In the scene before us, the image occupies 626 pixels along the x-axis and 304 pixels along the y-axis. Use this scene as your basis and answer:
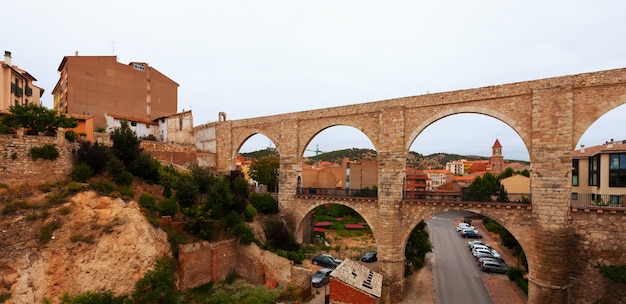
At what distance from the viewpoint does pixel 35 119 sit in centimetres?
1457

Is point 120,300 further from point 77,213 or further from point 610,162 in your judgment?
point 610,162

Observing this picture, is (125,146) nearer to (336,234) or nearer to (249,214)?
(249,214)

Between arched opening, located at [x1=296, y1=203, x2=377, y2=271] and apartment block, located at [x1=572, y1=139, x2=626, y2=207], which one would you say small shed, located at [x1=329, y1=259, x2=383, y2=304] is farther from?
apartment block, located at [x1=572, y1=139, x2=626, y2=207]

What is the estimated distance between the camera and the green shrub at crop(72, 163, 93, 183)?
14.2 meters

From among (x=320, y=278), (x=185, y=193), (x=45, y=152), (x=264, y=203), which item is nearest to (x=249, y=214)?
(x=264, y=203)

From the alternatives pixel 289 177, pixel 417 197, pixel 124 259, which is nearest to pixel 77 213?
pixel 124 259

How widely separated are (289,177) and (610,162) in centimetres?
1759

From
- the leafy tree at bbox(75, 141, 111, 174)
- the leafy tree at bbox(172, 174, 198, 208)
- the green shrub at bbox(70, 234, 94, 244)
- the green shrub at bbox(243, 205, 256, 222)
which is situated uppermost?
the leafy tree at bbox(75, 141, 111, 174)

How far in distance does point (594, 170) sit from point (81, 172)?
26.8 meters

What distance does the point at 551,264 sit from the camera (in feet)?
38.6

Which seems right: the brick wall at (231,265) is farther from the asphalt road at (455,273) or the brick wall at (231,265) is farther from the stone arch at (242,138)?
the stone arch at (242,138)

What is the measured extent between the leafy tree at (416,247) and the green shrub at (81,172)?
1709 centimetres

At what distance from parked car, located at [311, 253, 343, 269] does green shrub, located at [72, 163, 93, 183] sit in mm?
12809

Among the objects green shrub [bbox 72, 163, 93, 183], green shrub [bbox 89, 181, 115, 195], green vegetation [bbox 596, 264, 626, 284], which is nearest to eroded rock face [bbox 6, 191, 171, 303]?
green shrub [bbox 89, 181, 115, 195]
